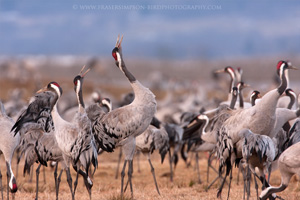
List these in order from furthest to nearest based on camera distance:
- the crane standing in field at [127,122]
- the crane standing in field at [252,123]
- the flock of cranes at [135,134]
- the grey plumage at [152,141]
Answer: the grey plumage at [152,141], the crane standing in field at [127,122], the crane standing in field at [252,123], the flock of cranes at [135,134]

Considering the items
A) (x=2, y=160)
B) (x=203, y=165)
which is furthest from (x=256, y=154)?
(x=2, y=160)

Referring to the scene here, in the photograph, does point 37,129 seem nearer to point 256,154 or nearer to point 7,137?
point 7,137

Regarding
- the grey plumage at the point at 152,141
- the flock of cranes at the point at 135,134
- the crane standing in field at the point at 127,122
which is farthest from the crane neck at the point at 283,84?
the grey plumage at the point at 152,141

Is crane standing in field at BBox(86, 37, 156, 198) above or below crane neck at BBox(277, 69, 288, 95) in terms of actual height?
below

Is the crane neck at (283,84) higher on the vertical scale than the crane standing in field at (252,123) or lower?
higher

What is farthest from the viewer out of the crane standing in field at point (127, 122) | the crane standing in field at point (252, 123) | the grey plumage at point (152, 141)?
the grey plumage at point (152, 141)

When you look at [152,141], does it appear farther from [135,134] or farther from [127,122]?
[127,122]

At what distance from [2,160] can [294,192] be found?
6781mm

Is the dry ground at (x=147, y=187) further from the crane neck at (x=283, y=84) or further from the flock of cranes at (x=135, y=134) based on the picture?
the crane neck at (x=283, y=84)

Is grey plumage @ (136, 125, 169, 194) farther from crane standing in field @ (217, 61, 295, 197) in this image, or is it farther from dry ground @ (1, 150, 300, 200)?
crane standing in field @ (217, 61, 295, 197)

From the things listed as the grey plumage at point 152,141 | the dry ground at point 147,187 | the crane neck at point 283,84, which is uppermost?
the crane neck at point 283,84

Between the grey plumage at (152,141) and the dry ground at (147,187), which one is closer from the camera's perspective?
the dry ground at (147,187)

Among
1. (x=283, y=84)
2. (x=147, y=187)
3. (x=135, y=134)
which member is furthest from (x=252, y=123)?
(x=147, y=187)

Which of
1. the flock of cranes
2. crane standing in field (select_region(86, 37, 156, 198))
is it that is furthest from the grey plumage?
crane standing in field (select_region(86, 37, 156, 198))
